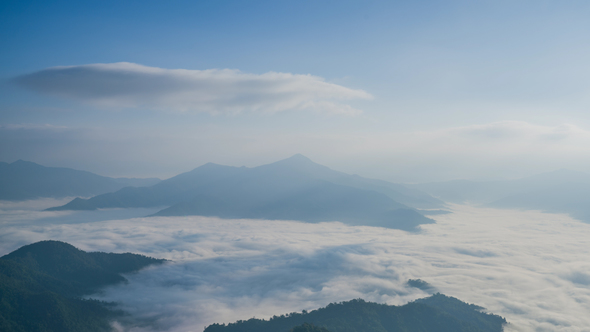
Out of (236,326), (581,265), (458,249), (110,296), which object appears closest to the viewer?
(236,326)

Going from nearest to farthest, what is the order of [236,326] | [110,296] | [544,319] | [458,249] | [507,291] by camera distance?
[236,326] → [544,319] → [110,296] → [507,291] → [458,249]

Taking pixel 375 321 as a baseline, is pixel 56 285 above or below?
below

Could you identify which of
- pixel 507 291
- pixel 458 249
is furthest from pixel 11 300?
pixel 458 249

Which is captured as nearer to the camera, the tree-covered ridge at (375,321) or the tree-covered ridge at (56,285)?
the tree-covered ridge at (375,321)

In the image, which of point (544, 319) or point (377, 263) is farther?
point (377, 263)

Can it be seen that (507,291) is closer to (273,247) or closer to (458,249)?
(458,249)
